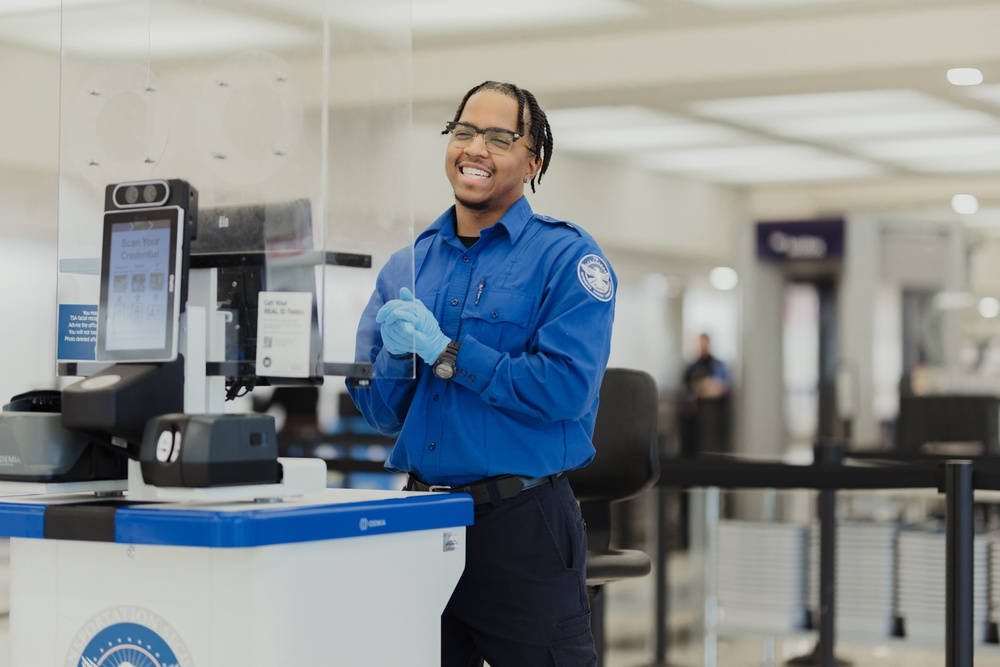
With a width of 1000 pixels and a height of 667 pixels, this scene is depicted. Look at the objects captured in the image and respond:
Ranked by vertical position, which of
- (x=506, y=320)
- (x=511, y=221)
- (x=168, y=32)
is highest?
A: (x=168, y=32)

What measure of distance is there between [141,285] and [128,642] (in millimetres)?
510

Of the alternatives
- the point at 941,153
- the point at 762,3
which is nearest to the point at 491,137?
the point at 762,3

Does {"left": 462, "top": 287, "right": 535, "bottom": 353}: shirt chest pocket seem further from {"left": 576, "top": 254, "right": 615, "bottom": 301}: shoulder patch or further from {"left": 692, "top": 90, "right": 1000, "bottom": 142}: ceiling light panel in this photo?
{"left": 692, "top": 90, "right": 1000, "bottom": 142}: ceiling light panel

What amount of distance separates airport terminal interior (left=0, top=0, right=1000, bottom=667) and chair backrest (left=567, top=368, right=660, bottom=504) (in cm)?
2

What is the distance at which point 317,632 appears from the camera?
1950mm

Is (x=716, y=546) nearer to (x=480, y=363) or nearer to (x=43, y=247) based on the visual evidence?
(x=480, y=363)

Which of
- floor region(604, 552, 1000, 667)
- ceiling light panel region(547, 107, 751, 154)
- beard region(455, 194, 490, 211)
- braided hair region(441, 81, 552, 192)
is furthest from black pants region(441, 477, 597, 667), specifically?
ceiling light panel region(547, 107, 751, 154)

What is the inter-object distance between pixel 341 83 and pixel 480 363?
53cm

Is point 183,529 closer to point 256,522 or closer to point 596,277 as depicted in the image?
point 256,522

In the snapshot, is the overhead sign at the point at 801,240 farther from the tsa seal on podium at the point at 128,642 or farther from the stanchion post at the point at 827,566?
the tsa seal on podium at the point at 128,642

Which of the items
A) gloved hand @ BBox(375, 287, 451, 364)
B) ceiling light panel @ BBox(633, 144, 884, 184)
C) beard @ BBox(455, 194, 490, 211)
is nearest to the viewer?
gloved hand @ BBox(375, 287, 451, 364)

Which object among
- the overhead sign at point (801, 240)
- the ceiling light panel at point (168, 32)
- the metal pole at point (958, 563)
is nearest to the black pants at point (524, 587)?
the ceiling light panel at point (168, 32)

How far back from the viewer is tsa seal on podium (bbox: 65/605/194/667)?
193 centimetres

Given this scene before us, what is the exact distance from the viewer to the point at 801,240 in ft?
33.3
